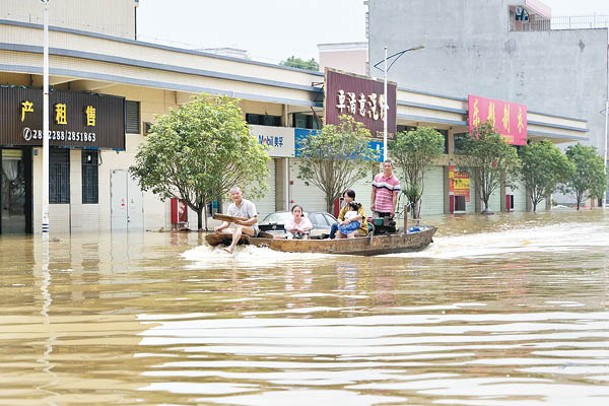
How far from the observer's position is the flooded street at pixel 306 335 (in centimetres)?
614

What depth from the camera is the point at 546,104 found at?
7350 centimetres

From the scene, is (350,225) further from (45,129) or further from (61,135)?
(61,135)

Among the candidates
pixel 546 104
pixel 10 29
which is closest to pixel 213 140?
pixel 10 29

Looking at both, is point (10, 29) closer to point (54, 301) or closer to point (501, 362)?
point (54, 301)

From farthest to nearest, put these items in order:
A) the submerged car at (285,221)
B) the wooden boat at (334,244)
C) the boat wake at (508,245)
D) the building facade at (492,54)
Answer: the building facade at (492,54), the submerged car at (285,221), the boat wake at (508,245), the wooden boat at (334,244)

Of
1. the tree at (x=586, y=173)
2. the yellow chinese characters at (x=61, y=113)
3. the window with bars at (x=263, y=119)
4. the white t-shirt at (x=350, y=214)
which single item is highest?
the window with bars at (x=263, y=119)

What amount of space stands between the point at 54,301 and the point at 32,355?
12.0 feet

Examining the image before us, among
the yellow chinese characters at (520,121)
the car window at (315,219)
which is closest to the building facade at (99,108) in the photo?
the car window at (315,219)

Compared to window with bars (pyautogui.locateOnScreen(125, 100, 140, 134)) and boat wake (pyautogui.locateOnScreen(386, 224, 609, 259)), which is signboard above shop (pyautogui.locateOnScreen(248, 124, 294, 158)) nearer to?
window with bars (pyautogui.locateOnScreen(125, 100, 140, 134))

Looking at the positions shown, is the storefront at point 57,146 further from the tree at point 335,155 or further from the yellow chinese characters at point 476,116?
the yellow chinese characters at point 476,116

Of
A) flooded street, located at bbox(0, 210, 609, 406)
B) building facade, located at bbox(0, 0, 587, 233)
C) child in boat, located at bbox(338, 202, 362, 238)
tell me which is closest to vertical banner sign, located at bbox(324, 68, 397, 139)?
building facade, located at bbox(0, 0, 587, 233)

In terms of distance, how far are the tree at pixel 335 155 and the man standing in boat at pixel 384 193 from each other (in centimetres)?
1992

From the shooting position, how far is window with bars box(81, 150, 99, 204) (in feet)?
109

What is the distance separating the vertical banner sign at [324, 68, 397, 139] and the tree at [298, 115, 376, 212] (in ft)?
2.89
